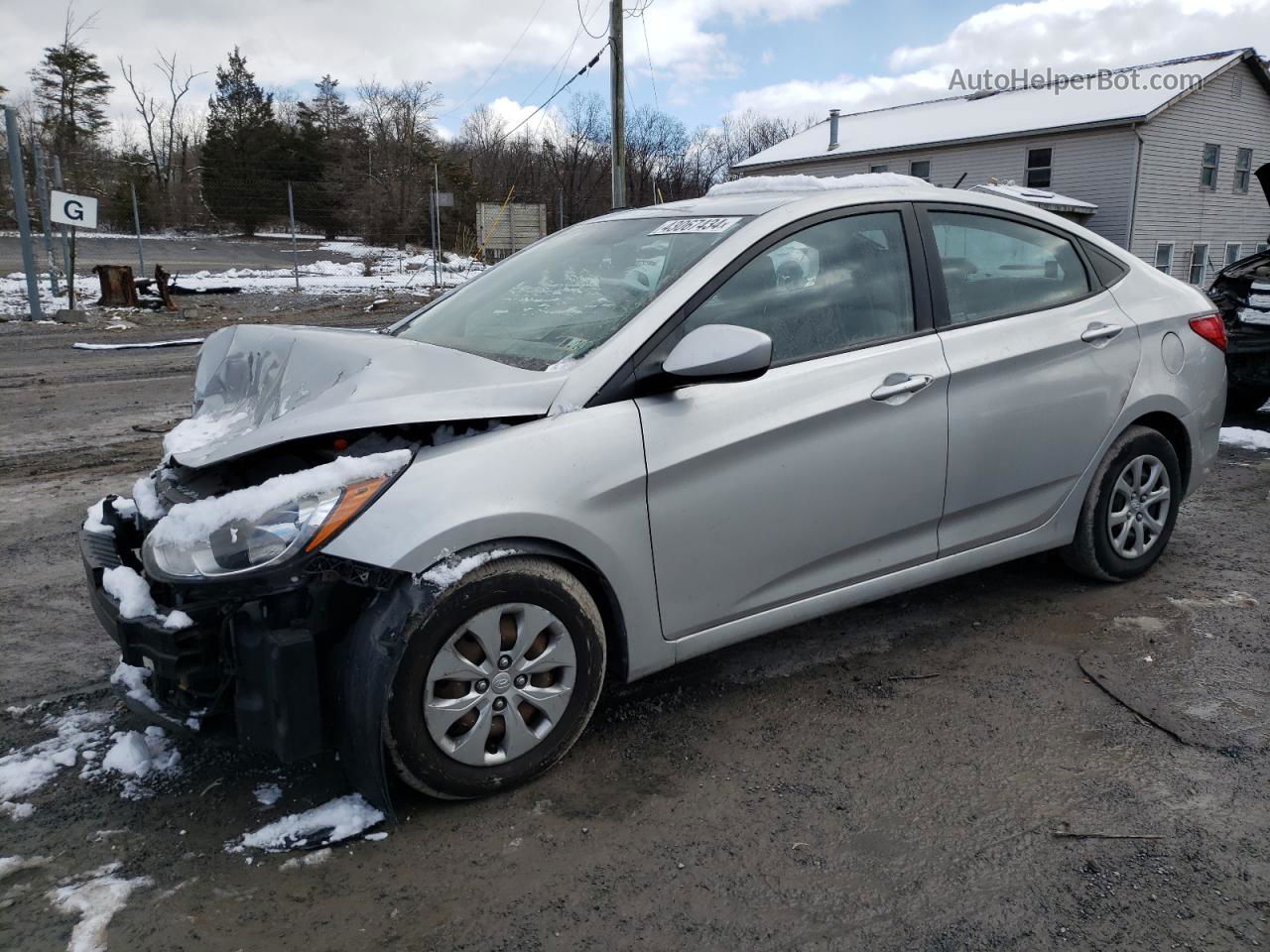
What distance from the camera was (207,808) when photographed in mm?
2678

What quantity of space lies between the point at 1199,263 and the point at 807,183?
33542mm

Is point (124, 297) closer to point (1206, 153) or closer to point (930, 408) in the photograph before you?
point (930, 408)

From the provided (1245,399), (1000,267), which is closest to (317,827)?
(1000,267)

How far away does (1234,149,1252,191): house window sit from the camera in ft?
105

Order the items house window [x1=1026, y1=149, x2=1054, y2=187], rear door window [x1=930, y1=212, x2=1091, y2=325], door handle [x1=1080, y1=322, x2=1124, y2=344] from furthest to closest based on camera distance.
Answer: house window [x1=1026, y1=149, x2=1054, y2=187] → door handle [x1=1080, y1=322, x2=1124, y2=344] → rear door window [x1=930, y1=212, x2=1091, y2=325]

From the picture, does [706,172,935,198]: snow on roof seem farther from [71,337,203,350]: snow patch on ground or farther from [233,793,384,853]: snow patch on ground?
[71,337,203,350]: snow patch on ground

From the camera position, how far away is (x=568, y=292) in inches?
136

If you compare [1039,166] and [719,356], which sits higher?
[1039,166]

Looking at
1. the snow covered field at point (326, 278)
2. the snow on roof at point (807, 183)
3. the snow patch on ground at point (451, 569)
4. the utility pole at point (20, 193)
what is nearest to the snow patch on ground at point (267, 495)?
the snow patch on ground at point (451, 569)

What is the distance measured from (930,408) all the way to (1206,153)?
110ft

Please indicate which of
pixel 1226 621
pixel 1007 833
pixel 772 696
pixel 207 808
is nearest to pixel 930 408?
pixel 772 696

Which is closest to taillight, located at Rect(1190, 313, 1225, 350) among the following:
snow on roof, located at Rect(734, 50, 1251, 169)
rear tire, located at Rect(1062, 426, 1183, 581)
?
rear tire, located at Rect(1062, 426, 1183, 581)

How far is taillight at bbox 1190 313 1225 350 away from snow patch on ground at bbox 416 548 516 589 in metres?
3.46

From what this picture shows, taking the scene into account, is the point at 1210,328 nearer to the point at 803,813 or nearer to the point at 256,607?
the point at 803,813
